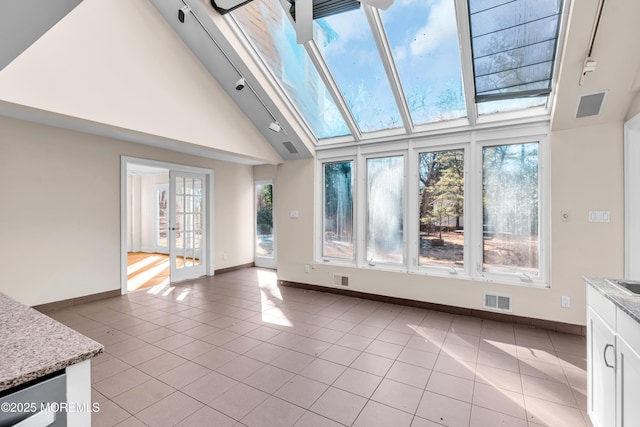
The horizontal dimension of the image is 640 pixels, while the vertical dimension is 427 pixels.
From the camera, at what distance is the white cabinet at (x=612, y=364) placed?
1.30 metres

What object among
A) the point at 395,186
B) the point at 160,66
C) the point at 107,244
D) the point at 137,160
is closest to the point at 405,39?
the point at 395,186

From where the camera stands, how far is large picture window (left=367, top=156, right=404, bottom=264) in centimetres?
438

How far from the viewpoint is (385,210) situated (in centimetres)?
450

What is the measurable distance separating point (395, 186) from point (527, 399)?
114 inches

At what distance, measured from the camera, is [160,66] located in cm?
339

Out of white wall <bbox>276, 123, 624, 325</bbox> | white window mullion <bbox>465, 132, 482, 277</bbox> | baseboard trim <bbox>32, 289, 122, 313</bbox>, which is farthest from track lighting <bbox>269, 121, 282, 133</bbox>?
baseboard trim <bbox>32, 289, 122, 313</bbox>

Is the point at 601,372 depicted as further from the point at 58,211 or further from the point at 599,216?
the point at 58,211

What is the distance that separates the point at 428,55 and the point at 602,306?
2715 mm

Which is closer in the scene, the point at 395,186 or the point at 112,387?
the point at 112,387

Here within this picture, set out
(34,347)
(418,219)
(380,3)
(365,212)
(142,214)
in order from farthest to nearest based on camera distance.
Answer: (142,214), (365,212), (418,219), (380,3), (34,347)

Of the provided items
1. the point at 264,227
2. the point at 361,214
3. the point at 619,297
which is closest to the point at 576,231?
the point at 619,297

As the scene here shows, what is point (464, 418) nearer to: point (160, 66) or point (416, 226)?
point (416, 226)

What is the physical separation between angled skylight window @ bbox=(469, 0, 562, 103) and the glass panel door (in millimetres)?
4892

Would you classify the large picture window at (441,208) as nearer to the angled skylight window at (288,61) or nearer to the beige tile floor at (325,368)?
the beige tile floor at (325,368)
